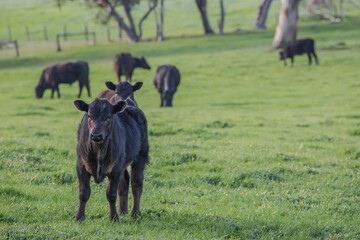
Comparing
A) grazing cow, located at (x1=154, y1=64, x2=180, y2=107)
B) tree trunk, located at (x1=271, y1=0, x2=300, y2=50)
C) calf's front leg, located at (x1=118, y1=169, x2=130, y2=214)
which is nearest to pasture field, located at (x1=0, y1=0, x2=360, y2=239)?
calf's front leg, located at (x1=118, y1=169, x2=130, y2=214)

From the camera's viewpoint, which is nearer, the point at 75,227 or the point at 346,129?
the point at 75,227

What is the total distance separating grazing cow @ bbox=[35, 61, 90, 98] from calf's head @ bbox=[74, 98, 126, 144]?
23.4m

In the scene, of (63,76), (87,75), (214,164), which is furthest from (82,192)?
(63,76)

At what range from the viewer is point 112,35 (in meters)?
71.8

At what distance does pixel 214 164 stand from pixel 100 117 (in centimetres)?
507

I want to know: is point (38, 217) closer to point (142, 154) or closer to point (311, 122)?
point (142, 154)

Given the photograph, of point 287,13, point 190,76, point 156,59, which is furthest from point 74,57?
point 287,13

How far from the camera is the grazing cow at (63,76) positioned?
3002 centimetres

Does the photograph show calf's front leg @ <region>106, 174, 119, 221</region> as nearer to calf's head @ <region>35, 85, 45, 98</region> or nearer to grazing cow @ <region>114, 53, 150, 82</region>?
calf's head @ <region>35, 85, 45, 98</region>

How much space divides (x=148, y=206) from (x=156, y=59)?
34.3 metres

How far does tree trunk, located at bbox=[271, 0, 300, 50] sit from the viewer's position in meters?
44.7

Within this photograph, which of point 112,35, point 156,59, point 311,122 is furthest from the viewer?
point 112,35

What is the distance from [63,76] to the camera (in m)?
30.2

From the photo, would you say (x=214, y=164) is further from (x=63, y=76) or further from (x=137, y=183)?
(x=63, y=76)
